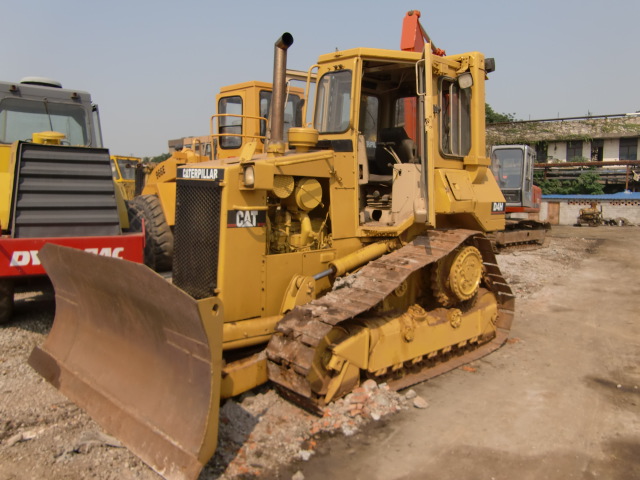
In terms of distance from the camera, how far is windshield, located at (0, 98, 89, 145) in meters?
8.21

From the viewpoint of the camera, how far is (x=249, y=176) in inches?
180

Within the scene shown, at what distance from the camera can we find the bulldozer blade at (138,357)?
345 centimetres

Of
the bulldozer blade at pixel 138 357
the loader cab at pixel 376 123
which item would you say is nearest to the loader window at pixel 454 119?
the loader cab at pixel 376 123

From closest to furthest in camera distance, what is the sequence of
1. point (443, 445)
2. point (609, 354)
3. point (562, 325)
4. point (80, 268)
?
point (443, 445) → point (80, 268) → point (609, 354) → point (562, 325)

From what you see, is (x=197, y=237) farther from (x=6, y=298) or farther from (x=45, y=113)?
(x=45, y=113)

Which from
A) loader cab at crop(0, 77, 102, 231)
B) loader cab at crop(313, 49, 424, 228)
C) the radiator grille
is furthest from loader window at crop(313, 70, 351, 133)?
loader cab at crop(0, 77, 102, 231)

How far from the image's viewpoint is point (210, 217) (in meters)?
4.65

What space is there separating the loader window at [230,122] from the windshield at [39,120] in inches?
113

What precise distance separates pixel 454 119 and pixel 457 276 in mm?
1695

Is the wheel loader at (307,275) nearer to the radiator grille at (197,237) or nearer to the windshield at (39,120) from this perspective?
the radiator grille at (197,237)

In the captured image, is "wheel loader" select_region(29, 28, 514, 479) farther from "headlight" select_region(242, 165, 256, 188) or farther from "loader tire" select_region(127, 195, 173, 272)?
"loader tire" select_region(127, 195, 173, 272)

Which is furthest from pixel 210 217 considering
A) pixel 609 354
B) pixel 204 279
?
pixel 609 354

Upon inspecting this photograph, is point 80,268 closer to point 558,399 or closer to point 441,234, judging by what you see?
point 441,234

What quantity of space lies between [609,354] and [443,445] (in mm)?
3422
